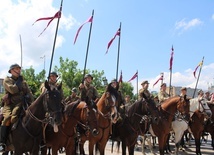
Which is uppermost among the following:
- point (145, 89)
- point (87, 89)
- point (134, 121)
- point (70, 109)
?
point (145, 89)

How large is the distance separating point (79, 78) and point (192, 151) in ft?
133

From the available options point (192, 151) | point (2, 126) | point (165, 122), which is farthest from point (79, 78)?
point (2, 126)

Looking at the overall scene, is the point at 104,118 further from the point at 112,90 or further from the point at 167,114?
the point at 167,114

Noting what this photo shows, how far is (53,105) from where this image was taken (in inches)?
280

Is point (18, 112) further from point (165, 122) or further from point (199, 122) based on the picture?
point (199, 122)

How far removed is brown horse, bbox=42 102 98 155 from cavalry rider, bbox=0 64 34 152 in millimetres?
1042

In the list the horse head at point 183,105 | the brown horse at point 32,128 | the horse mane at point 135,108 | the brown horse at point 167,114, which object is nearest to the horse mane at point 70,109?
the brown horse at point 32,128

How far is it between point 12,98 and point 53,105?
71.0 inches

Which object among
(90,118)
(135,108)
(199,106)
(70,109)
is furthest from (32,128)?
(199,106)

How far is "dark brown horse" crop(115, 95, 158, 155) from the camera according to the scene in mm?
11023

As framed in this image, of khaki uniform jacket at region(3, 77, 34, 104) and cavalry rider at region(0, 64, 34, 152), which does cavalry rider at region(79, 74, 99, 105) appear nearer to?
khaki uniform jacket at region(3, 77, 34, 104)

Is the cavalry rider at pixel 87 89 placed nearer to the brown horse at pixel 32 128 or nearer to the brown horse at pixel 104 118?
the brown horse at pixel 104 118

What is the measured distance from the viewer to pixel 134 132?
11078 mm

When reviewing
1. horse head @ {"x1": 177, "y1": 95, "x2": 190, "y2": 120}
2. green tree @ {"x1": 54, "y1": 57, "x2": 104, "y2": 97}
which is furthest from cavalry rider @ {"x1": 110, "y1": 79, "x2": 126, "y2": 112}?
green tree @ {"x1": 54, "y1": 57, "x2": 104, "y2": 97}
